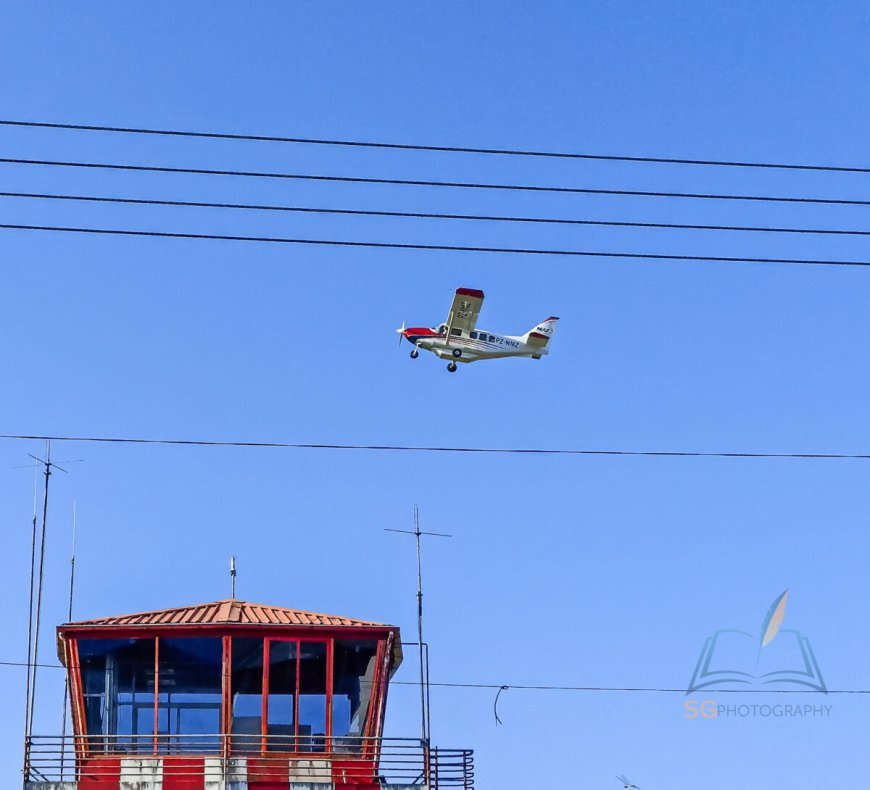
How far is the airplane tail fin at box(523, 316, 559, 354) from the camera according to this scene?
57.7 metres

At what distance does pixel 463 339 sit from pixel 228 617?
15503 mm

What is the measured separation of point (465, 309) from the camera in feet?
171

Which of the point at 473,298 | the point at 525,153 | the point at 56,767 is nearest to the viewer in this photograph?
the point at 525,153

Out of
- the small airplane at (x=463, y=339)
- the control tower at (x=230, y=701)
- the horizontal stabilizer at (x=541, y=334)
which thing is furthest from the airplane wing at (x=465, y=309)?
the control tower at (x=230, y=701)

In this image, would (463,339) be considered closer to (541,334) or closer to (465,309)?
(465,309)

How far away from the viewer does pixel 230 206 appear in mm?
27688

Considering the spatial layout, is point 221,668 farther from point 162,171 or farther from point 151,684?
point 162,171

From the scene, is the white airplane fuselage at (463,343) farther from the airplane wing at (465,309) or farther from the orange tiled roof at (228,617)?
the orange tiled roof at (228,617)

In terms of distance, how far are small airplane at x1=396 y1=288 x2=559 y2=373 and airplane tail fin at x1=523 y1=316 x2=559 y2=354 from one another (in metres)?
1.27

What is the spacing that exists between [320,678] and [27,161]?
17070mm

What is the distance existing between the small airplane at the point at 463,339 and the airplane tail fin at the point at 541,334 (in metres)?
1.27

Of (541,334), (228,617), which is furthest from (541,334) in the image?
(228,617)

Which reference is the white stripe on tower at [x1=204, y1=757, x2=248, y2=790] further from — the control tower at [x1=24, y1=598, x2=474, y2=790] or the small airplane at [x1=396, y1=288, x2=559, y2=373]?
the small airplane at [x1=396, y1=288, x2=559, y2=373]

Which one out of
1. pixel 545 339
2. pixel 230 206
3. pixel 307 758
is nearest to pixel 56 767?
pixel 307 758
